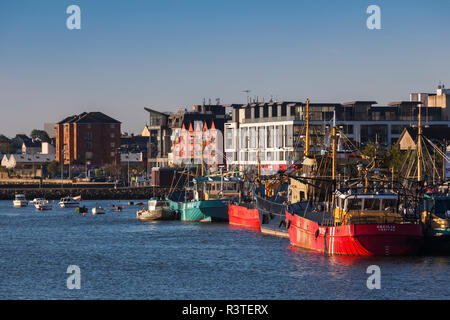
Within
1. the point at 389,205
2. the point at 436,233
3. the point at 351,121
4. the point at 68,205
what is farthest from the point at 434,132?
the point at 389,205

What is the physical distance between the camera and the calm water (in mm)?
52094

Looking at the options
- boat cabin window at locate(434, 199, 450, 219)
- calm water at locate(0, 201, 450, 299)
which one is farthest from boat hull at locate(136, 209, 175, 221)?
boat cabin window at locate(434, 199, 450, 219)

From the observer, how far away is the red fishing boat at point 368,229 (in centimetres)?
6056

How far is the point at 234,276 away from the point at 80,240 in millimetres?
33672

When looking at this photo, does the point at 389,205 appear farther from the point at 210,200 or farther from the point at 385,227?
the point at 210,200

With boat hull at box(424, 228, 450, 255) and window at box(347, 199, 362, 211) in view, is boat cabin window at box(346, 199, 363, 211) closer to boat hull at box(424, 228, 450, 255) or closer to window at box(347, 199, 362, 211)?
window at box(347, 199, 362, 211)

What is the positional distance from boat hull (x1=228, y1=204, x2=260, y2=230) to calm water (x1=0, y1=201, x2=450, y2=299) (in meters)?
5.69

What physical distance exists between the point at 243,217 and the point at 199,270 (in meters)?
39.5

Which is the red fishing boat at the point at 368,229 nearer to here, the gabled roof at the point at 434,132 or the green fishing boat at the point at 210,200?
the green fishing boat at the point at 210,200

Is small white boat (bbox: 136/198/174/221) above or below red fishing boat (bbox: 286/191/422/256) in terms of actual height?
below

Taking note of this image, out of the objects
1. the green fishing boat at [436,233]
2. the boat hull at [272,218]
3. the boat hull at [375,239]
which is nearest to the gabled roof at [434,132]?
the boat hull at [272,218]

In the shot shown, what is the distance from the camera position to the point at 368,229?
60.3 metres
